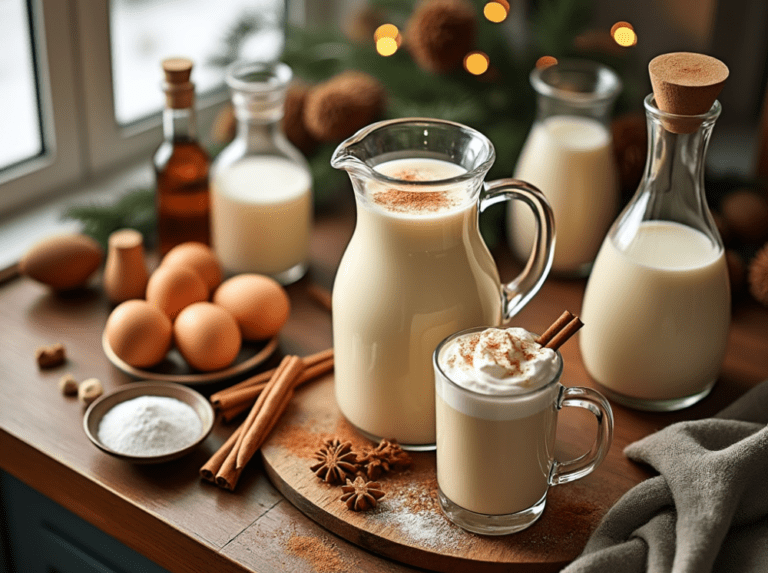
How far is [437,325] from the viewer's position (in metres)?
0.86

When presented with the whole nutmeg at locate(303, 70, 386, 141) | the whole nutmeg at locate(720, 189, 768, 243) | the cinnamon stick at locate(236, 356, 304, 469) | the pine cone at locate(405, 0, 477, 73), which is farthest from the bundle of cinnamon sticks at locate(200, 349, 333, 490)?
the whole nutmeg at locate(720, 189, 768, 243)

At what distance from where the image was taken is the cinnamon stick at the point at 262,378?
38.8 inches

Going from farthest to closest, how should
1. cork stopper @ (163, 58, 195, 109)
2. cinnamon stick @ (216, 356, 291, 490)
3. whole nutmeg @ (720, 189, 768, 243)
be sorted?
whole nutmeg @ (720, 189, 768, 243)
cork stopper @ (163, 58, 195, 109)
cinnamon stick @ (216, 356, 291, 490)

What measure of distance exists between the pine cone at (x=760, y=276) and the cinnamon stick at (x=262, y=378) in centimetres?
59

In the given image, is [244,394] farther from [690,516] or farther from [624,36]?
[624,36]

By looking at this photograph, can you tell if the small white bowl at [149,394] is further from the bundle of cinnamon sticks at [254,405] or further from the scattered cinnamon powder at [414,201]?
the scattered cinnamon powder at [414,201]

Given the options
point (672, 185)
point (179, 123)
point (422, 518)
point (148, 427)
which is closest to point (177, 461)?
point (148, 427)

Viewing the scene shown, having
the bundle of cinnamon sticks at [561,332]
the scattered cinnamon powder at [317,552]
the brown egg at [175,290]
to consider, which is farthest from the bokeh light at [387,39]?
the scattered cinnamon powder at [317,552]

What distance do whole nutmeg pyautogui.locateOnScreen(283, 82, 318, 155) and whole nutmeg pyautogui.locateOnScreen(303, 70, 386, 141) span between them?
62 mm

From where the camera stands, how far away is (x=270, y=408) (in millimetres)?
957

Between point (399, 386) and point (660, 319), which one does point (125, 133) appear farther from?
point (660, 319)

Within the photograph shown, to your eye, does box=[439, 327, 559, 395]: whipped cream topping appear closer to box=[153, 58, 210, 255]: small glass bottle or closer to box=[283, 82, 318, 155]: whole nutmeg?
box=[153, 58, 210, 255]: small glass bottle

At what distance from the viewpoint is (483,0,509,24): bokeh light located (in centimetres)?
144

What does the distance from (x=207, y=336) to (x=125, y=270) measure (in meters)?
0.22
